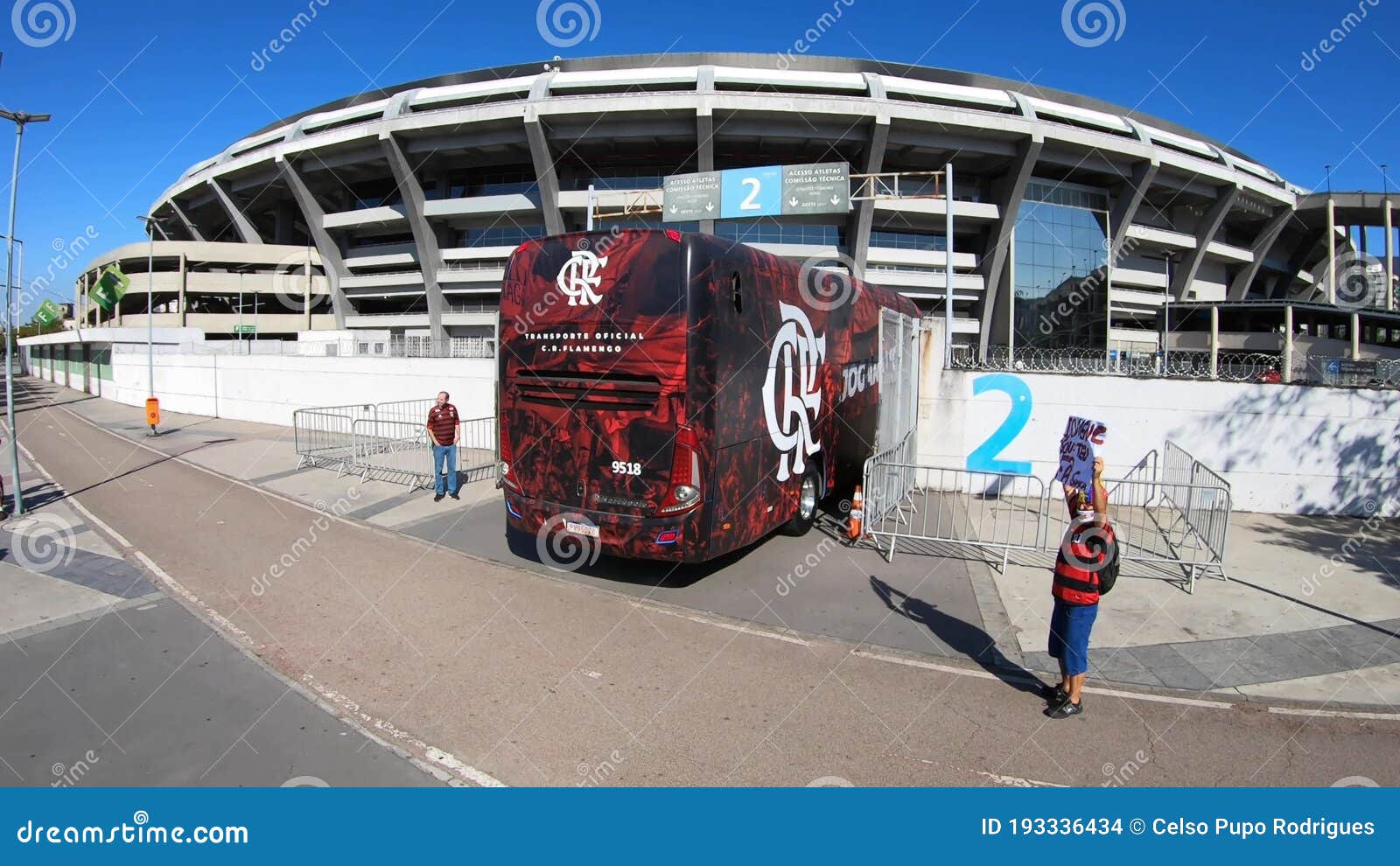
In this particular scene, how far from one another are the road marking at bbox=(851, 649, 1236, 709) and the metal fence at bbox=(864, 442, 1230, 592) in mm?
2033

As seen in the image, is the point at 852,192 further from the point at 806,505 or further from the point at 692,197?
the point at 806,505

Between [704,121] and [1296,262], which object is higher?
[704,121]

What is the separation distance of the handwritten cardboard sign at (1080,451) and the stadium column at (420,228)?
1544 inches

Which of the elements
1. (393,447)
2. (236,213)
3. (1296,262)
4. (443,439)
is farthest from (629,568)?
(1296,262)

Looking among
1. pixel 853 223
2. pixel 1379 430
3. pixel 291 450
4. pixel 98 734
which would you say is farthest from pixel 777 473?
pixel 853 223

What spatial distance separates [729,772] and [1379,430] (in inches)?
472

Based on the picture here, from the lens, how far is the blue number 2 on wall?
39.4 feet

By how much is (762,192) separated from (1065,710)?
2183 centimetres

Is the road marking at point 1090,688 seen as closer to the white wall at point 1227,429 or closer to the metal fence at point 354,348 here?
the white wall at point 1227,429

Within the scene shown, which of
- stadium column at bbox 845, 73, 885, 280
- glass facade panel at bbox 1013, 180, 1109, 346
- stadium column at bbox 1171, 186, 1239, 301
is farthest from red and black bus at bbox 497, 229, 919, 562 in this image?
stadium column at bbox 1171, 186, 1239, 301

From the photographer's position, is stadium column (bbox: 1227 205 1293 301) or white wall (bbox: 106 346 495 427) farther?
stadium column (bbox: 1227 205 1293 301)

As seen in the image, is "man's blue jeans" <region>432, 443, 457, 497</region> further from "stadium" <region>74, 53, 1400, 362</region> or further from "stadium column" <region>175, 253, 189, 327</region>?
"stadium column" <region>175, 253, 189, 327</region>

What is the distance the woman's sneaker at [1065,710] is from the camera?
477 cm

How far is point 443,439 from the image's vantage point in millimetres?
11320
